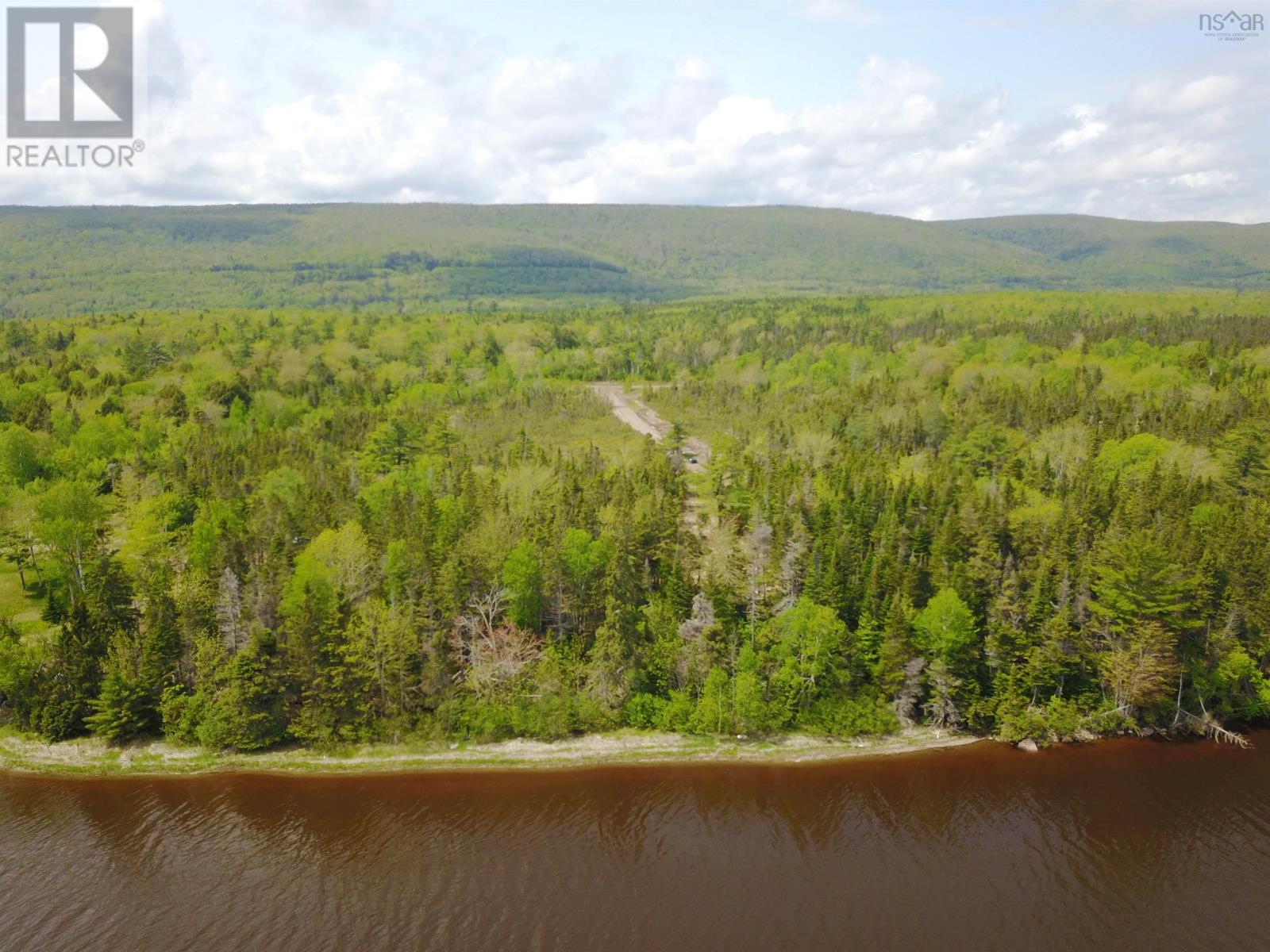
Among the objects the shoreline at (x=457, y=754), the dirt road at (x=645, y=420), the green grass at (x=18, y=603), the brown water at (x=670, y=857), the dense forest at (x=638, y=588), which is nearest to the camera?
the brown water at (x=670, y=857)

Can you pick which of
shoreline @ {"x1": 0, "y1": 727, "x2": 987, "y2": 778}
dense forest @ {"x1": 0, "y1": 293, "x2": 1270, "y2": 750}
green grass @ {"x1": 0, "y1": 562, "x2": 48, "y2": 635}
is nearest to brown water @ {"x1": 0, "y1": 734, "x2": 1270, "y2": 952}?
shoreline @ {"x1": 0, "y1": 727, "x2": 987, "y2": 778}

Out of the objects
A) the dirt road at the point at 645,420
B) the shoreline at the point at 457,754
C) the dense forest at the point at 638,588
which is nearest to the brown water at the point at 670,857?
the shoreline at the point at 457,754

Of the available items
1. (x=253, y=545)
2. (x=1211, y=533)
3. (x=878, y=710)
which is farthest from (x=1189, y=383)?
(x=253, y=545)

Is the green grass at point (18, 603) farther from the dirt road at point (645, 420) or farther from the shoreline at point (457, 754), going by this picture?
the dirt road at point (645, 420)

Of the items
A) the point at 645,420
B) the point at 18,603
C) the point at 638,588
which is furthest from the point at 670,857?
the point at 645,420

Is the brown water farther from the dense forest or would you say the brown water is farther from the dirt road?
the dirt road

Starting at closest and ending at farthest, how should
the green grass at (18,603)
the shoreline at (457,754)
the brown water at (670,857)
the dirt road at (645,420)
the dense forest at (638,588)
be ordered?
the brown water at (670,857) < the shoreline at (457,754) < the dense forest at (638,588) < the green grass at (18,603) < the dirt road at (645,420)
